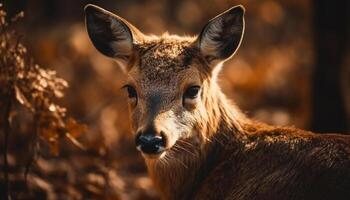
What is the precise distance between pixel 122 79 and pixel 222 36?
7.98 meters

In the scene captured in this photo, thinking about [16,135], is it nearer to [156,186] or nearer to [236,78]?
[156,186]

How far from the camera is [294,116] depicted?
45.8ft

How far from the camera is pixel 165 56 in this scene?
800 centimetres

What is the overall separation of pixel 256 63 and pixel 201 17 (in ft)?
9.20

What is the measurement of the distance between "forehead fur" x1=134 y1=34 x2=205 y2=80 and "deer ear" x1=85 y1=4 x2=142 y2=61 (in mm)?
167

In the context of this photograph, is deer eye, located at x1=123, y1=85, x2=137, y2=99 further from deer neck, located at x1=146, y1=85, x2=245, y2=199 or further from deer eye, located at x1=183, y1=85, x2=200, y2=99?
deer neck, located at x1=146, y1=85, x2=245, y2=199

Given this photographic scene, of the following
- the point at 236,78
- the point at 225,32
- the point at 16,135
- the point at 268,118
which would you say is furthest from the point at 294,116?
the point at 225,32

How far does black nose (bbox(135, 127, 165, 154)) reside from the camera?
7098 millimetres

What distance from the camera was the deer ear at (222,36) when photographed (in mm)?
8070

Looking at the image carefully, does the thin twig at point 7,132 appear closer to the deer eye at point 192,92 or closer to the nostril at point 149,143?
the nostril at point 149,143

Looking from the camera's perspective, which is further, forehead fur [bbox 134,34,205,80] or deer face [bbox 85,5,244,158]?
forehead fur [bbox 134,34,205,80]

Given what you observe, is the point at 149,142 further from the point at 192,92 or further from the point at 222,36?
the point at 222,36

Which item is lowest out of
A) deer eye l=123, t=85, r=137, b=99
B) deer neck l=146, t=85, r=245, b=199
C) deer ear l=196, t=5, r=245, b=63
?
deer neck l=146, t=85, r=245, b=199

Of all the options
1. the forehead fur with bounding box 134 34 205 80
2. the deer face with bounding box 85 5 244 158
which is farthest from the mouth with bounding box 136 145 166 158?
the forehead fur with bounding box 134 34 205 80
